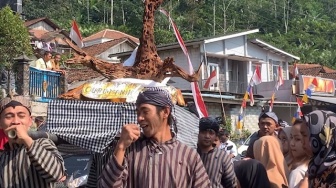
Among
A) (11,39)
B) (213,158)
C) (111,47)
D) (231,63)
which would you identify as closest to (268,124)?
(213,158)

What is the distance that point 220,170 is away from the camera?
504cm

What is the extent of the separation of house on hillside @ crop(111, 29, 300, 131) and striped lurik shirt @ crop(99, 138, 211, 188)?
789 inches

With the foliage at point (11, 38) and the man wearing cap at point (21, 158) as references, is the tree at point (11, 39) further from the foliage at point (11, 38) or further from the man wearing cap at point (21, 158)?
the man wearing cap at point (21, 158)

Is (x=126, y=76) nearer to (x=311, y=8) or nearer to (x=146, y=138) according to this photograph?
(x=146, y=138)

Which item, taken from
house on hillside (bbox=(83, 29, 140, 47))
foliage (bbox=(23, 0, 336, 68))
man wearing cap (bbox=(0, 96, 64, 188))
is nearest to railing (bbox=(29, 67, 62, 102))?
man wearing cap (bbox=(0, 96, 64, 188))

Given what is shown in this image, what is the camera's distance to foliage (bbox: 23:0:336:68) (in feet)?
180

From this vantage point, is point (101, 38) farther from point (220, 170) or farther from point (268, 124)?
point (220, 170)

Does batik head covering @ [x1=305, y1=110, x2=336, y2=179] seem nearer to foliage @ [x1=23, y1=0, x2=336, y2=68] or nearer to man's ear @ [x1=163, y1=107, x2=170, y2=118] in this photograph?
man's ear @ [x1=163, y1=107, x2=170, y2=118]

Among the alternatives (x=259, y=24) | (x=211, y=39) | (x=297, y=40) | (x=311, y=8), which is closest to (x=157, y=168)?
(x=211, y=39)

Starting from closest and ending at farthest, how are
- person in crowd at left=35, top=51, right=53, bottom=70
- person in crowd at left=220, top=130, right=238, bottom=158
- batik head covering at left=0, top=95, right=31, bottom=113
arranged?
1. batik head covering at left=0, top=95, right=31, bottom=113
2. person in crowd at left=220, top=130, right=238, bottom=158
3. person in crowd at left=35, top=51, right=53, bottom=70

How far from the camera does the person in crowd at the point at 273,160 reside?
201 inches

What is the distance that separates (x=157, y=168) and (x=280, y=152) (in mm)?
2110

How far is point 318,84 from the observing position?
30.0 meters

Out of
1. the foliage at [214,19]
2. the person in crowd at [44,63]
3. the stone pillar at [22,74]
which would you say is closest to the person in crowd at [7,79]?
the stone pillar at [22,74]
